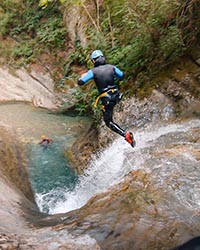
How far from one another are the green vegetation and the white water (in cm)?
111

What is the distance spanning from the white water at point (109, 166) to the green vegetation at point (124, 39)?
3.64 ft

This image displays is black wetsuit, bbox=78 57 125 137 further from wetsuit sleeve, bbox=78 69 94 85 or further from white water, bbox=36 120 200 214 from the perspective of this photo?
white water, bbox=36 120 200 214

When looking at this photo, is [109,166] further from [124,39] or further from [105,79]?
[124,39]

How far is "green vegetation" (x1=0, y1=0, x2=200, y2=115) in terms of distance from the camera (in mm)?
7926

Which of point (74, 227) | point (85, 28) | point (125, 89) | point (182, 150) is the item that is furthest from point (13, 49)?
point (74, 227)

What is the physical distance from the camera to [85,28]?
11797 millimetres

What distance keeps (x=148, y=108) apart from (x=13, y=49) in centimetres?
832

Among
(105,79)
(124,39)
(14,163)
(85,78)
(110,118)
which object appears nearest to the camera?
(85,78)

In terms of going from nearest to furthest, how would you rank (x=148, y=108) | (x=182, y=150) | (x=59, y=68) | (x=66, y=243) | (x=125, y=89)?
(x=66, y=243)
(x=182, y=150)
(x=148, y=108)
(x=125, y=89)
(x=59, y=68)

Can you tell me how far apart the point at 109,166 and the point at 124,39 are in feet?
11.1

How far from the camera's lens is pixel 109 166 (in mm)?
7348

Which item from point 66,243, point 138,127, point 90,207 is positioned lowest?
point 138,127

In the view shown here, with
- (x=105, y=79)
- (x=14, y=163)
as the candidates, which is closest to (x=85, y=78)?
(x=105, y=79)

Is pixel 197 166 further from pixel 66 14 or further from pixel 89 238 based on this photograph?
pixel 66 14
